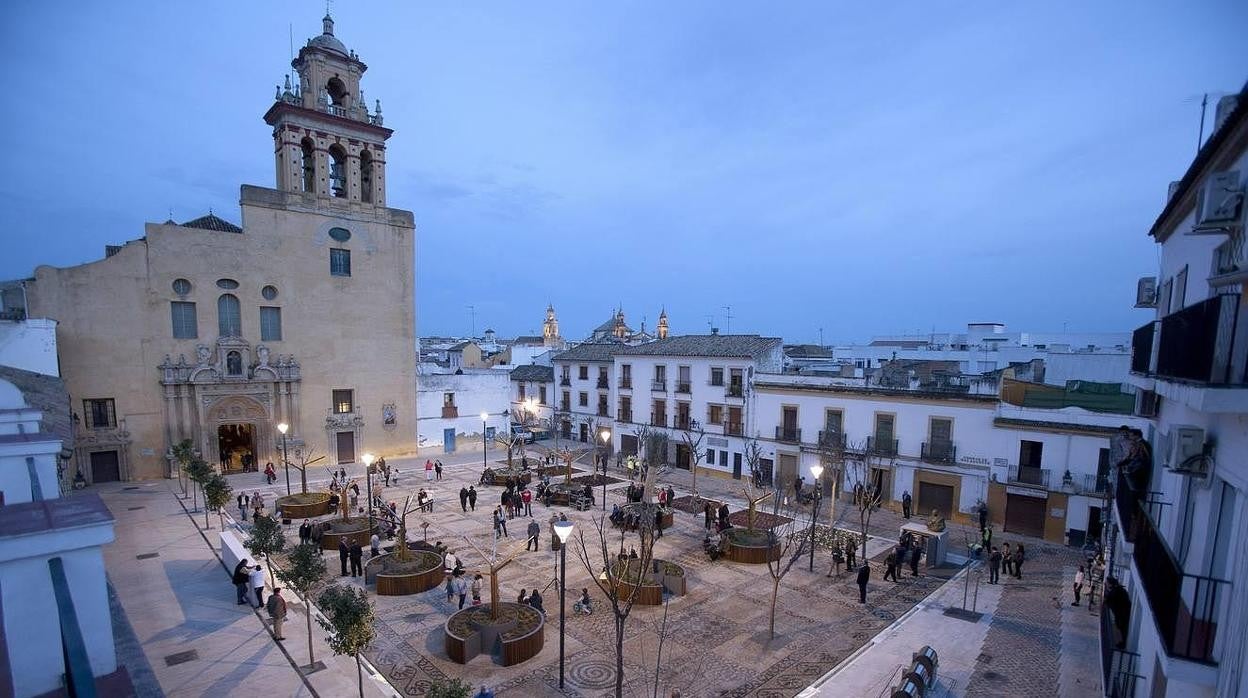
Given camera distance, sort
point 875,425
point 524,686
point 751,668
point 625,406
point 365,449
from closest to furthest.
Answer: point 524,686 < point 751,668 < point 875,425 < point 365,449 < point 625,406

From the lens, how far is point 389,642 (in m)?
13.1

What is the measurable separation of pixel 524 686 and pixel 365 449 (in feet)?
84.7

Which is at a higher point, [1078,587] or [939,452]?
[939,452]

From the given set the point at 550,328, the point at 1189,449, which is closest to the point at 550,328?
the point at 550,328

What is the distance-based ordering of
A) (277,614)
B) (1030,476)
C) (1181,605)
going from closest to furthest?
(1181,605)
(277,614)
(1030,476)

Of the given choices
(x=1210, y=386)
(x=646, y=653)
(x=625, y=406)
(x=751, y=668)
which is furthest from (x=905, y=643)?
(x=625, y=406)

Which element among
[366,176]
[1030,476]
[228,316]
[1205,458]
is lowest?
[1030,476]

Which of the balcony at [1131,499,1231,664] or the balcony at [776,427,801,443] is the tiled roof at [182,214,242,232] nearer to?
the balcony at [776,427,801,443]

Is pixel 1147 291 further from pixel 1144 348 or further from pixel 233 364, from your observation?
pixel 233 364

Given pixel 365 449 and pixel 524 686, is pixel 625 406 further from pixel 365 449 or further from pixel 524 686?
pixel 524 686

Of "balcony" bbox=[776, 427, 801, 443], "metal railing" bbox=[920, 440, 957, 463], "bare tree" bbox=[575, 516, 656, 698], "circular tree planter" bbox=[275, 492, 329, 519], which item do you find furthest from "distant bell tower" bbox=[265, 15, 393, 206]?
"metal railing" bbox=[920, 440, 957, 463]

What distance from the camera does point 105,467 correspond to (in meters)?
26.8

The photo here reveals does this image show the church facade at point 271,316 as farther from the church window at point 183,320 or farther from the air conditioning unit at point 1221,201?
the air conditioning unit at point 1221,201

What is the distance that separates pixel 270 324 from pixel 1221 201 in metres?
35.9
